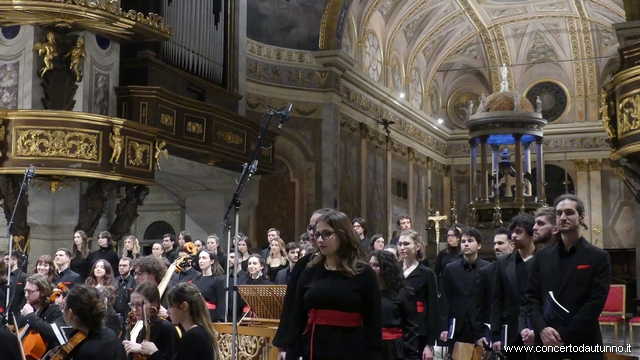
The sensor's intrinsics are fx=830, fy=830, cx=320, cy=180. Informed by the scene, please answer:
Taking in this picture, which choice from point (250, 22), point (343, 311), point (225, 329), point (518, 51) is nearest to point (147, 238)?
point (250, 22)

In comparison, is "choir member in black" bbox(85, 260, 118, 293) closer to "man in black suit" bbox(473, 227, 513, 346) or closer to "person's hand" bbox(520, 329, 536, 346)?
"man in black suit" bbox(473, 227, 513, 346)

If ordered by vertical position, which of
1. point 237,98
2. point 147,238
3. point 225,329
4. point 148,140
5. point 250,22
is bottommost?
point 225,329

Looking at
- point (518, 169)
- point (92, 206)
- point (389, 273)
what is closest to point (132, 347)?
point (389, 273)

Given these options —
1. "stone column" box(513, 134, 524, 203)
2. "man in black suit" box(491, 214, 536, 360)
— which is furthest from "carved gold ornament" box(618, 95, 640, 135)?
"stone column" box(513, 134, 524, 203)

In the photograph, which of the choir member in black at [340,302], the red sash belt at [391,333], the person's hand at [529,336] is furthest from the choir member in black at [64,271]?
the person's hand at [529,336]

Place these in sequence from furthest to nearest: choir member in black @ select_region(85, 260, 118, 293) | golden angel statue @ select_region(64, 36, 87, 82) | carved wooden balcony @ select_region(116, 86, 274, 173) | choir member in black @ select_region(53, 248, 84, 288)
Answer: carved wooden balcony @ select_region(116, 86, 274, 173), golden angel statue @ select_region(64, 36, 87, 82), choir member in black @ select_region(53, 248, 84, 288), choir member in black @ select_region(85, 260, 118, 293)

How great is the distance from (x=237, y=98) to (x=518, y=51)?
1618cm

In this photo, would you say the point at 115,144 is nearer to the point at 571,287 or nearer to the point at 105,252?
the point at 105,252

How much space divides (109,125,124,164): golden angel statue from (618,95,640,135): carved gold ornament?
6.89 meters

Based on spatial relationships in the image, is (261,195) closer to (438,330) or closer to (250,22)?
(250,22)

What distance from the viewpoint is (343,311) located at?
4.27 metres

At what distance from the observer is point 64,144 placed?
34.9 ft

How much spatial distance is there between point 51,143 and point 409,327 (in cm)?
641

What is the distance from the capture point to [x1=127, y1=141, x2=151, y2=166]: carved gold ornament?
37.5 feet
